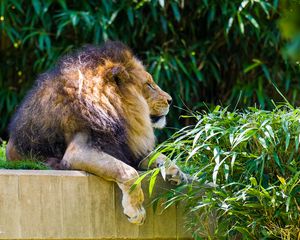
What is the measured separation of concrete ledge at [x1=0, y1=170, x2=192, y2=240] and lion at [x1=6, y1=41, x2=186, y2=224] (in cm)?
9

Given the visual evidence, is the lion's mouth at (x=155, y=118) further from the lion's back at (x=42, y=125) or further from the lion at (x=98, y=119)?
the lion's back at (x=42, y=125)

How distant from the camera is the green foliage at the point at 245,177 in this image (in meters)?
2.77

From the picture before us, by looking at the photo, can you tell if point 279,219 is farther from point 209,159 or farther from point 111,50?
point 111,50

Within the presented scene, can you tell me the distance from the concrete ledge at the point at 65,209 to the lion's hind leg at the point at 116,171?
0.19ft

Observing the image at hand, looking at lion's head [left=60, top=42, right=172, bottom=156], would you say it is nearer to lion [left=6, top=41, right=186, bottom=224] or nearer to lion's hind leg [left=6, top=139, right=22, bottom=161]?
lion [left=6, top=41, right=186, bottom=224]

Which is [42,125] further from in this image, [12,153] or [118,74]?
[118,74]

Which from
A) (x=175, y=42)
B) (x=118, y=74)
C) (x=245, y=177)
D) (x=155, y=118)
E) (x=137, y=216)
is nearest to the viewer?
(x=245, y=177)

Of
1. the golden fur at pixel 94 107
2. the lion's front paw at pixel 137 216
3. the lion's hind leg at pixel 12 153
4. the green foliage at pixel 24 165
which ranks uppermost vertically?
the golden fur at pixel 94 107

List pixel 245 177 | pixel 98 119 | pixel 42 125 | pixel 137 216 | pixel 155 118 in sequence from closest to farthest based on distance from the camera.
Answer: pixel 245 177, pixel 137 216, pixel 98 119, pixel 42 125, pixel 155 118

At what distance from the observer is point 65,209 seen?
2994 mm

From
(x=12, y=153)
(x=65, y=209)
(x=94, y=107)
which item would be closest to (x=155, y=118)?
(x=94, y=107)

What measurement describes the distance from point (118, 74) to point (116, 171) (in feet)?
2.20

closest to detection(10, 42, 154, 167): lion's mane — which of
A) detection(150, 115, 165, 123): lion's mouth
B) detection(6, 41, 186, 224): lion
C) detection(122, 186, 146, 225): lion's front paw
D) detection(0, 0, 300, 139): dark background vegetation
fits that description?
detection(6, 41, 186, 224): lion

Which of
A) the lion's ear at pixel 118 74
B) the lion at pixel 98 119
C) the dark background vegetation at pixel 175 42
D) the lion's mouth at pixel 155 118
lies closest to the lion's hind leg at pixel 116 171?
the lion at pixel 98 119
